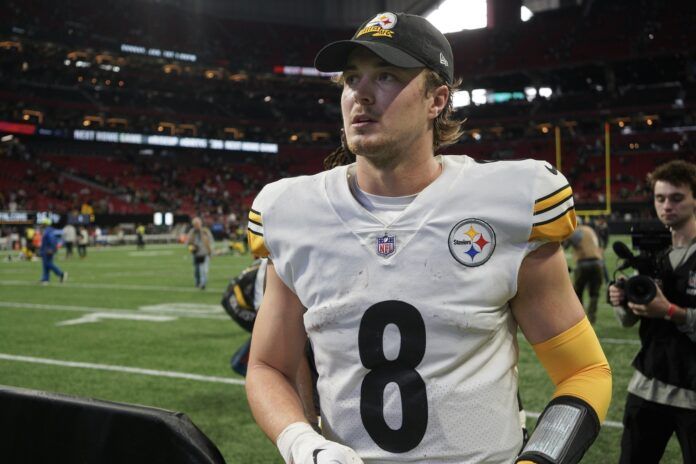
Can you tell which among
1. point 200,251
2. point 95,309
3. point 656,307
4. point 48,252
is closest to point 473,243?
point 656,307

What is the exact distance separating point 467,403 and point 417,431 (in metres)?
0.14

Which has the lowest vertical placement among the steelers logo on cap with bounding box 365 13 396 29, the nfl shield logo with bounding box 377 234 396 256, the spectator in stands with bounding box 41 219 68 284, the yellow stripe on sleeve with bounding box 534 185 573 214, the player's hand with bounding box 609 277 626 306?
the spectator in stands with bounding box 41 219 68 284

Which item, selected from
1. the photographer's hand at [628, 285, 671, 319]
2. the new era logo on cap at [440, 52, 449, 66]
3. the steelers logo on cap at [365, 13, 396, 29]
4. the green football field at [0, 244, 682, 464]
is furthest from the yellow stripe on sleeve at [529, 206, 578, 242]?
the green football field at [0, 244, 682, 464]

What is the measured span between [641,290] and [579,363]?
5.23 ft

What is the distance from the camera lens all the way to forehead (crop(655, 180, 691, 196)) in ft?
1.48

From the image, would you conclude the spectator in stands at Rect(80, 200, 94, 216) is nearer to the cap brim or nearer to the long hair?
the long hair

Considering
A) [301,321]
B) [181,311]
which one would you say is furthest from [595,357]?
[181,311]

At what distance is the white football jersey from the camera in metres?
1.73

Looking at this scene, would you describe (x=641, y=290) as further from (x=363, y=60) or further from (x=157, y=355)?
(x=157, y=355)

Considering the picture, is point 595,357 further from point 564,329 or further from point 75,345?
point 75,345

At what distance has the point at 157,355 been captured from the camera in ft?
26.5

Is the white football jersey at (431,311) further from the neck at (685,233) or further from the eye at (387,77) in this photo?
the neck at (685,233)

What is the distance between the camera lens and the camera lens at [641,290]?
3.19 m

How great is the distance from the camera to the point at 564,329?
1817 millimetres
